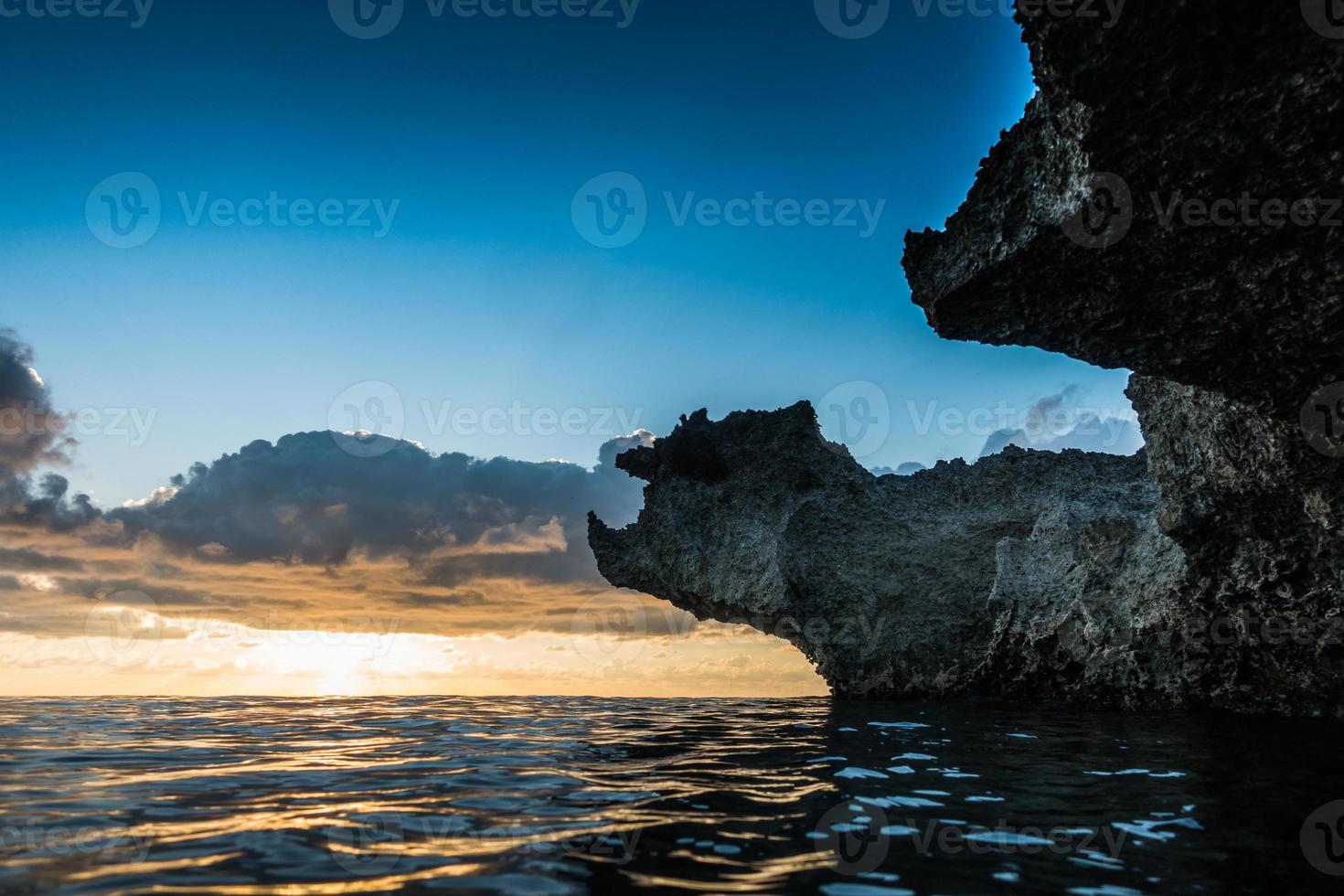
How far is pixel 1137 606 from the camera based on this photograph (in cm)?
2105

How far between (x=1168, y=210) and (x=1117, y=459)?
20.8 m

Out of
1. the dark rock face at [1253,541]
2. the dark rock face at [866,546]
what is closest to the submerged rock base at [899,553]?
the dark rock face at [866,546]

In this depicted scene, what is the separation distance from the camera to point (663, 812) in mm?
7242

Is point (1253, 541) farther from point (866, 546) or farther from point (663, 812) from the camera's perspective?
point (866, 546)

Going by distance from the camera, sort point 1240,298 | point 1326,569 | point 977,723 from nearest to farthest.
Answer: point 1240,298, point 1326,569, point 977,723

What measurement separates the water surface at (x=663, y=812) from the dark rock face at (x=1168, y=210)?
5.83 metres

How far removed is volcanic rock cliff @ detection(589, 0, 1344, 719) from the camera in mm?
8844

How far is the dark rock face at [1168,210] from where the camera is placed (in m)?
8.32

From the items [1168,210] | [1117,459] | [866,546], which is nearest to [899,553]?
[866,546]

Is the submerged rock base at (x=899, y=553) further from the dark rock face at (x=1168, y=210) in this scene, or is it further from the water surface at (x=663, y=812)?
the dark rock face at (x=1168, y=210)

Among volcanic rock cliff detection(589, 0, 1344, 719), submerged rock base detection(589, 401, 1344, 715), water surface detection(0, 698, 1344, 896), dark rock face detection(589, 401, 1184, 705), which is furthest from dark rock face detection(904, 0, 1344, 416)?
dark rock face detection(589, 401, 1184, 705)

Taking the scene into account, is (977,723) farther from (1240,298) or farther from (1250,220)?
(1250,220)

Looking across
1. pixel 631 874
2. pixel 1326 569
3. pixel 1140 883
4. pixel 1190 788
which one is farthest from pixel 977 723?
pixel 631 874

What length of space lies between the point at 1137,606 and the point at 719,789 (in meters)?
17.2
